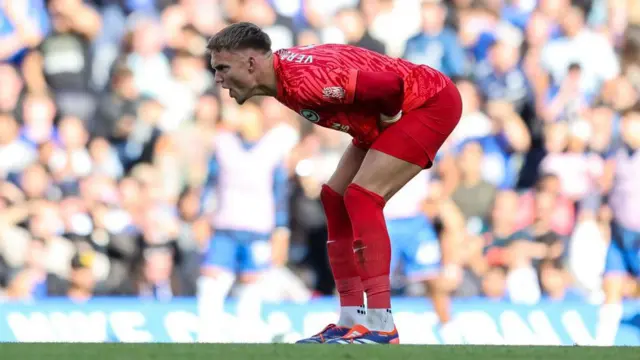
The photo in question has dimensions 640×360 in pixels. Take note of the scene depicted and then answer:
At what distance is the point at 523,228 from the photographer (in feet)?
31.9

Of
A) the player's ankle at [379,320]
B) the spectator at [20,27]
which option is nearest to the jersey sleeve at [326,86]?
the player's ankle at [379,320]

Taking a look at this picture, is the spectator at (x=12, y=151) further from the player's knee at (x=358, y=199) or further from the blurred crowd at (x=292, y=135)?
the player's knee at (x=358, y=199)

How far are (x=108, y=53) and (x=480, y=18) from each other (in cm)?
315

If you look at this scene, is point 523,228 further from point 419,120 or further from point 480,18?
point 419,120

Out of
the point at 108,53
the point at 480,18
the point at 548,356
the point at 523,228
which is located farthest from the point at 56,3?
the point at 548,356

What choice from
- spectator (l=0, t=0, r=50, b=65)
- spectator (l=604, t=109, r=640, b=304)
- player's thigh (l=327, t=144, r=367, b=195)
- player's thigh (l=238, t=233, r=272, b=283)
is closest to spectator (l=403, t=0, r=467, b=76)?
spectator (l=604, t=109, r=640, b=304)

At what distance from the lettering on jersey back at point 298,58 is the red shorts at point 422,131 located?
0.51 m

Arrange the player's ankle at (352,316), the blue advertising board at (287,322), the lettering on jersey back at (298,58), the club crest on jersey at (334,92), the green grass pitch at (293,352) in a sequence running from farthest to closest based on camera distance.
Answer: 1. the blue advertising board at (287,322)
2. the player's ankle at (352,316)
3. the lettering on jersey back at (298,58)
4. the club crest on jersey at (334,92)
5. the green grass pitch at (293,352)

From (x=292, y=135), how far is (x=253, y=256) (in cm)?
103

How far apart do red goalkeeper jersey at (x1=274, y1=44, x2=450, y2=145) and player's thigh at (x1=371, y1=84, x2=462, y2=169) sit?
0.17 feet

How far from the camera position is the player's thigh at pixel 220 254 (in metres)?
9.34

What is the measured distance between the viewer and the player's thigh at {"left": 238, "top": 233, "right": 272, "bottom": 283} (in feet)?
30.8

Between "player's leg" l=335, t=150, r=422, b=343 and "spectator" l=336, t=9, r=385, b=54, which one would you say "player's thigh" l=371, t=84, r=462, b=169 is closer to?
"player's leg" l=335, t=150, r=422, b=343

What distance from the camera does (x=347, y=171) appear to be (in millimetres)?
6008
